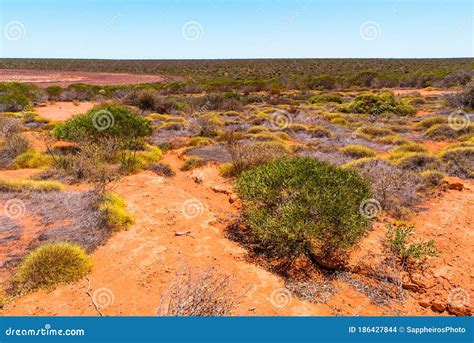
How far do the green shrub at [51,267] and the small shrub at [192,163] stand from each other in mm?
6135

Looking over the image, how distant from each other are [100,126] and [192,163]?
349 centimetres

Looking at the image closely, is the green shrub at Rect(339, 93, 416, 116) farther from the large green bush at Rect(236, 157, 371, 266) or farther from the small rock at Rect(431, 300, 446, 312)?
the small rock at Rect(431, 300, 446, 312)

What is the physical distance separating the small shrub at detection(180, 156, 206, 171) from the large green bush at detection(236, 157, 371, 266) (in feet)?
15.0

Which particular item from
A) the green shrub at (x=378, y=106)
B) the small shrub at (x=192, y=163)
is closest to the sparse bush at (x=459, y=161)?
the small shrub at (x=192, y=163)

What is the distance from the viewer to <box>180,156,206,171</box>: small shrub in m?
11.5

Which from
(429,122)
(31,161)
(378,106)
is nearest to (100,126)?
(31,161)

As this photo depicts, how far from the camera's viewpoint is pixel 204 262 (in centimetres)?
576

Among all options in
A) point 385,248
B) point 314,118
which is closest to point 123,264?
point 385,248

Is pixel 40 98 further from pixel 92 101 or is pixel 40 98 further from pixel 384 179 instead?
pixel 384 179

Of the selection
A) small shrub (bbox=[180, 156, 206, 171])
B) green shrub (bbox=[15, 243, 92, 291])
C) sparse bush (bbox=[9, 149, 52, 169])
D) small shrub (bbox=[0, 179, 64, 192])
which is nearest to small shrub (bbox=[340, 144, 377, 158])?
small shrub (bbox=[180, 156, 206, 171])

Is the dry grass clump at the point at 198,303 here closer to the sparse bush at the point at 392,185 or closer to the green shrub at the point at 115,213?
the green shrub at the point at 115,213

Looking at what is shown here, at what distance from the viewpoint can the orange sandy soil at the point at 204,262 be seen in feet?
15.6

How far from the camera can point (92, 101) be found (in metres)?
29.4
